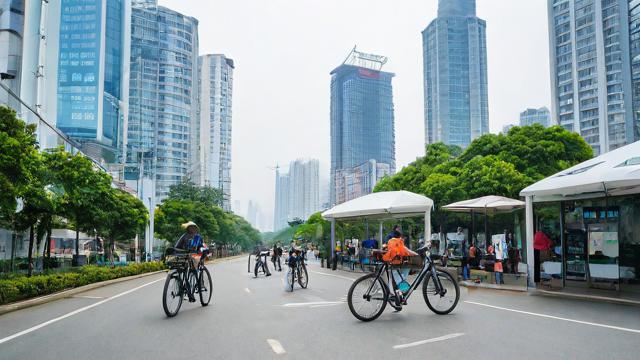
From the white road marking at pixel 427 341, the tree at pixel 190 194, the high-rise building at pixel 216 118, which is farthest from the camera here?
the high-rise building at pixel 216 118

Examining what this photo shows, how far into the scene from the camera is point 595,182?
12.8 m

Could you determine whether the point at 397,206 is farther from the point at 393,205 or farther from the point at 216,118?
the point at 216,118

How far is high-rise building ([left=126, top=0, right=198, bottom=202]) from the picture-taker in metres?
115

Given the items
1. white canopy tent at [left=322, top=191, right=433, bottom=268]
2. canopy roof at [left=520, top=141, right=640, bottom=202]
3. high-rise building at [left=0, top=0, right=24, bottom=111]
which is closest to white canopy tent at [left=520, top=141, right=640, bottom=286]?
canopy roof at [left=520, top=141, right=640, bottom=202]

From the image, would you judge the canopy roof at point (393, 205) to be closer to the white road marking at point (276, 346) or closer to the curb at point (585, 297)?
the curb at point (585, 297)

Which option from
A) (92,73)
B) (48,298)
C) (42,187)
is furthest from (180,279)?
(92,73)

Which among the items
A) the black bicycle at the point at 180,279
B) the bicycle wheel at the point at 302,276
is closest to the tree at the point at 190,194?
the bicycle wheel at the point at 302,276

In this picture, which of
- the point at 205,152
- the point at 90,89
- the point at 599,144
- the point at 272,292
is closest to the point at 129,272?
the point at 272,292

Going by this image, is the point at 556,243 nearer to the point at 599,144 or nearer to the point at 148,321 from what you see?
the point at 148,321

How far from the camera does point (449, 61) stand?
19350 centimetres

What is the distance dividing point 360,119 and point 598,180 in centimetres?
17562

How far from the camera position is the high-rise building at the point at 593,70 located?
8619cm

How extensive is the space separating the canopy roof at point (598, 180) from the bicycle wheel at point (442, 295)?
17.9ft

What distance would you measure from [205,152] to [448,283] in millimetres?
151585
